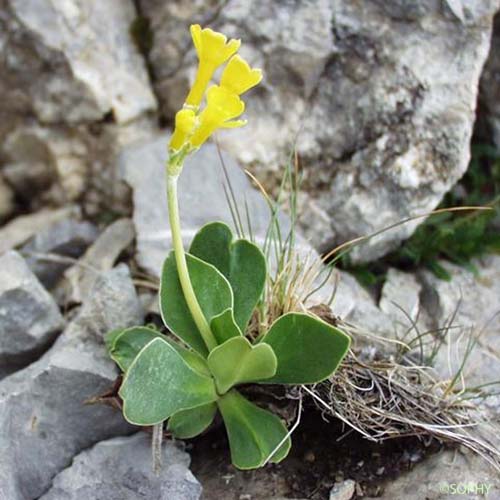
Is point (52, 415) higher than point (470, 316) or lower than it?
higher

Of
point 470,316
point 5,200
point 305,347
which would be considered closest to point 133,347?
point 305,347

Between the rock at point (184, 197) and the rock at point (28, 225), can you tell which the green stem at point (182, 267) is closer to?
the rock at point (184, 197)

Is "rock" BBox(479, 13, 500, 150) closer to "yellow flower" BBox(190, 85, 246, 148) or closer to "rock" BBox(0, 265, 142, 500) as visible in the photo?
"yellow flower" BBox(190, 85, 246, 148)

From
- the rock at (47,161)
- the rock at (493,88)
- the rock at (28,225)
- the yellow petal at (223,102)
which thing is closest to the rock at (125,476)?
the yellow petal at (223,102)

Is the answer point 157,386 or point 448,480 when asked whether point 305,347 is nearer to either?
point 157,386

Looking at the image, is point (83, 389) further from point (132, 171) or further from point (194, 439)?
point (132, 171)

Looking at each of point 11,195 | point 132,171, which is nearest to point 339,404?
point 132,171

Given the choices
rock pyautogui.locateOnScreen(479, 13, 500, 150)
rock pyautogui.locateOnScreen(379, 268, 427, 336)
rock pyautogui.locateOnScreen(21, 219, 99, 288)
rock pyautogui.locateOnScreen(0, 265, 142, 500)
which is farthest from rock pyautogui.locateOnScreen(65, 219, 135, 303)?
rock pyautogui.locateOnScreen(479, 13, 500, 150)
